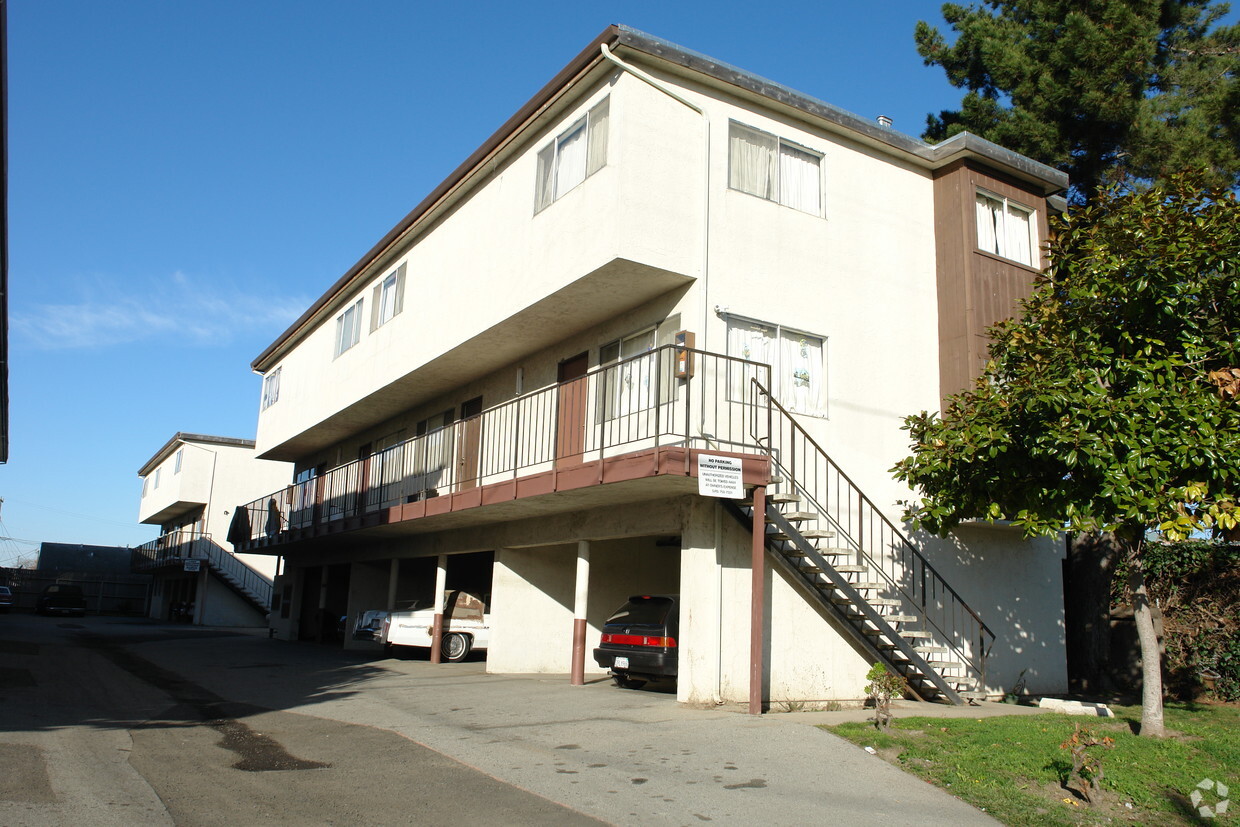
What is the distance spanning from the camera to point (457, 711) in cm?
1153

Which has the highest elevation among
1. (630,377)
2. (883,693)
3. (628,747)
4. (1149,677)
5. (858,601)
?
(630,377)

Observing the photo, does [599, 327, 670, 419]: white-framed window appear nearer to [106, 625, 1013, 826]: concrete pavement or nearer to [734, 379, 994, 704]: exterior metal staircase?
[734, 379, 994, 704]: exterior metal staircase

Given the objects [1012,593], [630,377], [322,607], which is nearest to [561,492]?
[630,377]

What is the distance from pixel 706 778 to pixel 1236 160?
16.8 meters

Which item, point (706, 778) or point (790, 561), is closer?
point (706, 778)

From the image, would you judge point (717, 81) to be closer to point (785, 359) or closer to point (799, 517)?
point (785, 359)

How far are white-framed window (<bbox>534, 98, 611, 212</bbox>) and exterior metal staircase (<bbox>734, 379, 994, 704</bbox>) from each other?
3.96 metres

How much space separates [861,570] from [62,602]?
45733mm

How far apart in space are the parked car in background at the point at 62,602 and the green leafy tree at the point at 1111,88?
44.9 meters

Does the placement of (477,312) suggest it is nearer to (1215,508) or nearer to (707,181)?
(707,181)

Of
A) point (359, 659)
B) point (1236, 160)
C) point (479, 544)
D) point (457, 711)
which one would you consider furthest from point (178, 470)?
point (1236, 160)

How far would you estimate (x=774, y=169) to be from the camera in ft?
47.2

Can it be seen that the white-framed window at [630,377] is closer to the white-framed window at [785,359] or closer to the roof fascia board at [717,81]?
the white-framed window at [785,359]

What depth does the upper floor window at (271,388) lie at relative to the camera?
2938 cm
